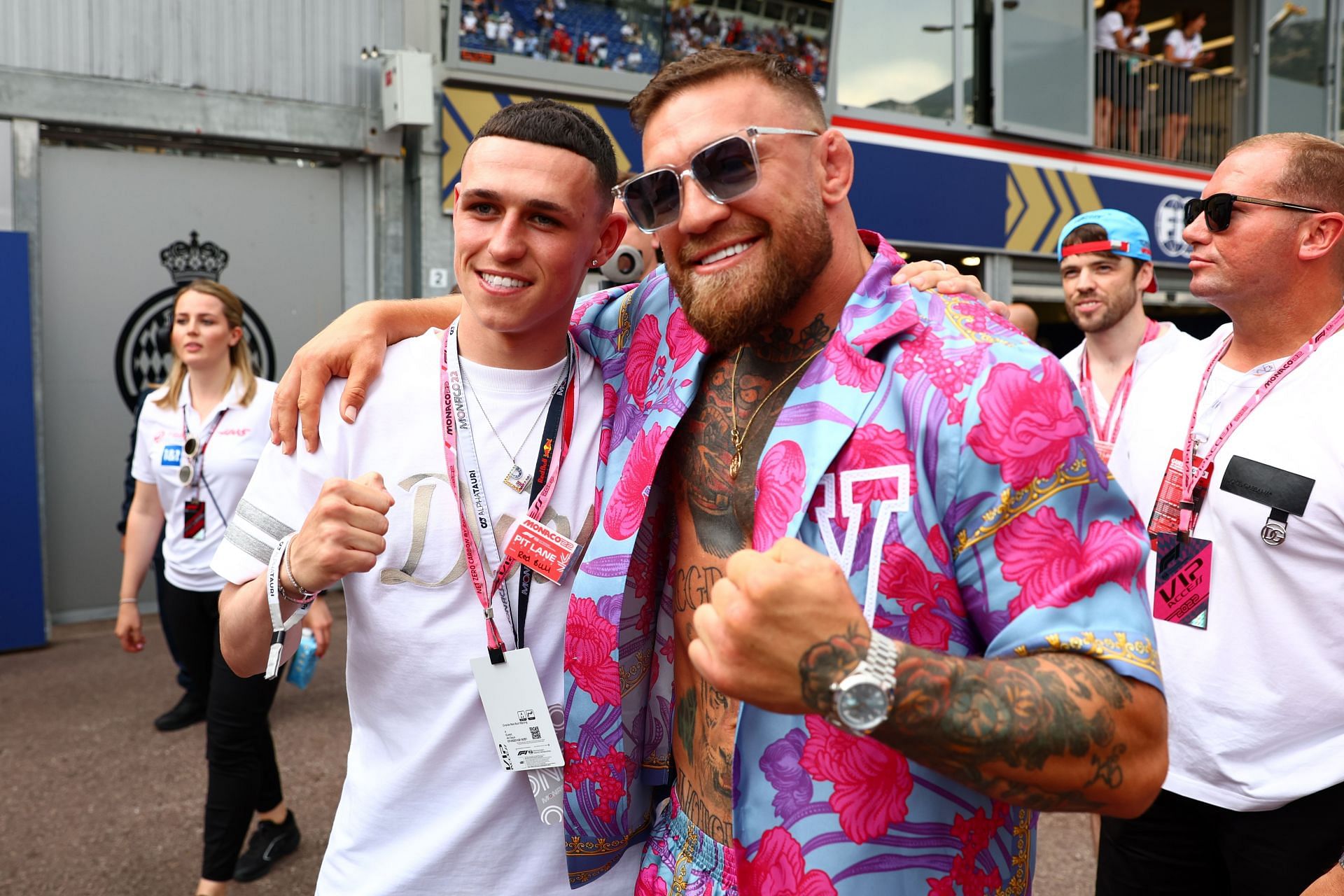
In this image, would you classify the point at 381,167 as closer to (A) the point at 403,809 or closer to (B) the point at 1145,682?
(A) the point at 403,809

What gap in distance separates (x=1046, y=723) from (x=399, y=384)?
4.59ft

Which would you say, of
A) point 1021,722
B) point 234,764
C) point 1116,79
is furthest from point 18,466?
point 1116,79

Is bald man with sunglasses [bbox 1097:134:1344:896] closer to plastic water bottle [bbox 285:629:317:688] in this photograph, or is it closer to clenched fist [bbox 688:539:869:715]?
clenched fist [bbox 688:539:869:715]

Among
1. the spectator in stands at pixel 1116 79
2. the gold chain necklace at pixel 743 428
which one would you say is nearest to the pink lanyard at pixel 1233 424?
the gold chain necklace at pixel 743 428

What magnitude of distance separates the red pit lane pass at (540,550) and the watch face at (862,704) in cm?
84

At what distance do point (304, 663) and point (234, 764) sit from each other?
446 mm

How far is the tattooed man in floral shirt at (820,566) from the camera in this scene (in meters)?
1.19

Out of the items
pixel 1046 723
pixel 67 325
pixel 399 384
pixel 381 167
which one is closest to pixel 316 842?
pixel 399 384

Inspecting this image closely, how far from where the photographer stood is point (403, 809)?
188cm

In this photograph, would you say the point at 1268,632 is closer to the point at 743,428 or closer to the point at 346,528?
the point at 743,428

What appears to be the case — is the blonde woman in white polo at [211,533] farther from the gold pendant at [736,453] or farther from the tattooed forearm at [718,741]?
the gold pendant at [736,453]

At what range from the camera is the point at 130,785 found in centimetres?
455

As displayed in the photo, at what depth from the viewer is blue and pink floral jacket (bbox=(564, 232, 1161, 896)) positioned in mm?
1302

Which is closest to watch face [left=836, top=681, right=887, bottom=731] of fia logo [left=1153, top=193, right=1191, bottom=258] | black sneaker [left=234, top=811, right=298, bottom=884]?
black sneaker [left=234, top=811, right=298, bottom=884]
